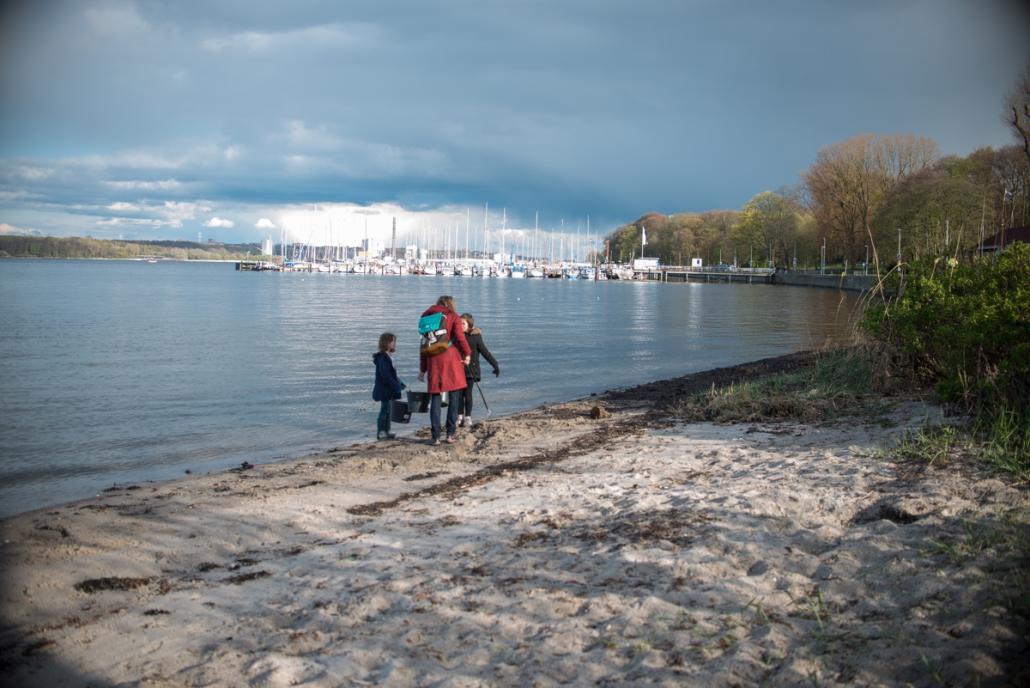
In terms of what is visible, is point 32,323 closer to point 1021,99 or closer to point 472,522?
point 472,522

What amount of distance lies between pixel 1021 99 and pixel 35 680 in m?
44.4

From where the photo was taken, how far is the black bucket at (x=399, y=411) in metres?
12.7

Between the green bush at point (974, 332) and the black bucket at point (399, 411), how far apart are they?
775 centimetres

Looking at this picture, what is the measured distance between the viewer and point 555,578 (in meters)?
5.86

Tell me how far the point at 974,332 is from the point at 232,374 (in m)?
20.1

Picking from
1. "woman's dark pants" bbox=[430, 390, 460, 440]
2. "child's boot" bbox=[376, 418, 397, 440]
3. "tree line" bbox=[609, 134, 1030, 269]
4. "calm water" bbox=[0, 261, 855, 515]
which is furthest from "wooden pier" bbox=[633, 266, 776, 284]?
"woman's dark pants" bbox=[430, 390, 460, 440]

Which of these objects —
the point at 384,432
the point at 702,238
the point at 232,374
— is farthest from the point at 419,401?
the point at 702,238

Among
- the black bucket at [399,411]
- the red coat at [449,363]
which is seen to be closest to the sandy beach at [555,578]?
the red coat at [449,363]

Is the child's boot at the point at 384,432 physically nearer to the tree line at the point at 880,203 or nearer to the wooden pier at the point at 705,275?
the tree line at the point at 880,203

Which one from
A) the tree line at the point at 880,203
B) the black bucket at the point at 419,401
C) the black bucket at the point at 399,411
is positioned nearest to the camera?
the black bucket at the point at 419,401

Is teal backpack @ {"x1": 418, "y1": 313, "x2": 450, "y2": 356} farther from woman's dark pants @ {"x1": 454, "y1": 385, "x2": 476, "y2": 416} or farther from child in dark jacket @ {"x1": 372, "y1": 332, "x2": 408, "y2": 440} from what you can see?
woman's dark pants @ {"x1": 454, "y1": 385, "x2": 476, "y2": 416}

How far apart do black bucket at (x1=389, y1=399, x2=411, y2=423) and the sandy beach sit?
2905 mm

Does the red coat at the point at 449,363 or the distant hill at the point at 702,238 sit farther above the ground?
the distant hill at the point at 702,238

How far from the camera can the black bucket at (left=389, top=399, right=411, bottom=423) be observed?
12.7 meters
